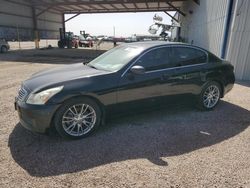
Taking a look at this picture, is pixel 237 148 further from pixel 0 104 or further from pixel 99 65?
pixel 0 104

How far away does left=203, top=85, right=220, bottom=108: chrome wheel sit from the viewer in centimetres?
501

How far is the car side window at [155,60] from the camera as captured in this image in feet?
13.6

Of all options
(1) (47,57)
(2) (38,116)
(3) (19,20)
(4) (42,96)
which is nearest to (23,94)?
(4) (42,96)

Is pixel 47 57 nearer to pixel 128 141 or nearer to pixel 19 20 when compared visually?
pixel 128 141

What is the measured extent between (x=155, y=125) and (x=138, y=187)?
1795 millimetres

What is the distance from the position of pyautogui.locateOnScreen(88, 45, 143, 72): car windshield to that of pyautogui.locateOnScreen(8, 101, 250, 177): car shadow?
1.11 metres

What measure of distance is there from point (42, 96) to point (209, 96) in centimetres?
359

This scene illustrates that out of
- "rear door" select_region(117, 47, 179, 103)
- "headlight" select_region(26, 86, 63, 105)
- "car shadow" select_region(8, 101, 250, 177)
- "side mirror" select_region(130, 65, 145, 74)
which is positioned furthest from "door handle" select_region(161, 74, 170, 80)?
"headlight" select_region(26, 86, 63, 105)

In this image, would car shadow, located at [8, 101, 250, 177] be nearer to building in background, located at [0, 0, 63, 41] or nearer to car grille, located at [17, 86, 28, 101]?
car grille, located at [17, 86, 28, 101]

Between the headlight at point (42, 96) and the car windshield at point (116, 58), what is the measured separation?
106 centimetres

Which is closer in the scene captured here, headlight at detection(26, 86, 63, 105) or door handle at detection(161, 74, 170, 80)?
headlight at detection(26, 86, 63, 105)

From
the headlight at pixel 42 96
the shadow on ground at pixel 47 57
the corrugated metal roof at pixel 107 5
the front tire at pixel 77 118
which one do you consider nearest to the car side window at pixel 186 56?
the front tire at pixel 77 118

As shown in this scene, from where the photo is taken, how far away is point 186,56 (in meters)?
4.67

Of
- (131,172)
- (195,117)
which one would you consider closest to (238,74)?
(195,117)
